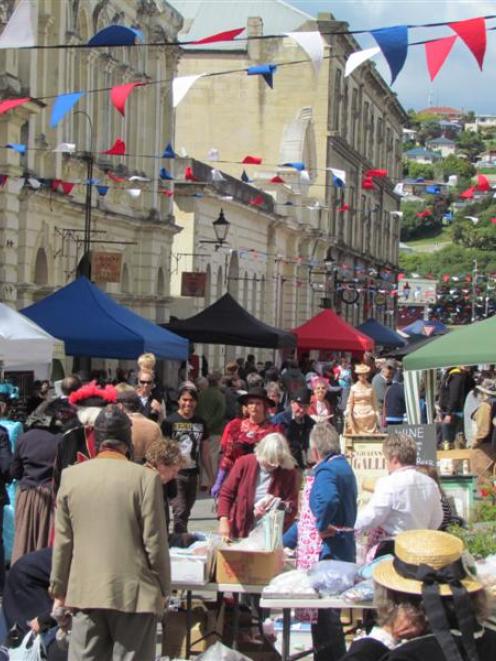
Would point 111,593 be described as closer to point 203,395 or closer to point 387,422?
point 203,395

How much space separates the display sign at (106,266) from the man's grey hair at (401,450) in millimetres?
17619

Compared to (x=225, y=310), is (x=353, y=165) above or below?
above

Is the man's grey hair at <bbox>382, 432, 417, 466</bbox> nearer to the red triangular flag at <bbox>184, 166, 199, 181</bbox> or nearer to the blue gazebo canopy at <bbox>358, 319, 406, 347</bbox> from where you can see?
the red triangular flag at <bbox>184, 166, 199, 181</bbox>

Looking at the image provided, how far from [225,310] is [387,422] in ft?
14.7

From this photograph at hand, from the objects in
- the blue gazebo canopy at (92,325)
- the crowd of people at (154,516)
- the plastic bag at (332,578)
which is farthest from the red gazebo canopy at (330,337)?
the plastic bag at (332,578)

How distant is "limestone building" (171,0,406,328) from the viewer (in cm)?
5434

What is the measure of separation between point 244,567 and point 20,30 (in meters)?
5.78

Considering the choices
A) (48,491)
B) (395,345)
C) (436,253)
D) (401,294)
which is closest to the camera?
(48,491)

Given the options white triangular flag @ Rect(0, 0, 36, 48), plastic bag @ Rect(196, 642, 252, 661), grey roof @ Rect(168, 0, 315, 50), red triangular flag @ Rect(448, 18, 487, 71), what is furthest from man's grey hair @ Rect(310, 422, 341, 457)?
grey roof @ Rect(168, 0, 315, 50)

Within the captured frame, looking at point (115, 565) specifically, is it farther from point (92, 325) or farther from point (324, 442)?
point (92, 325)

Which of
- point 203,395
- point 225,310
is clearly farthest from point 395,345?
point 203,395

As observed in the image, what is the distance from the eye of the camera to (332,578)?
8.09 m

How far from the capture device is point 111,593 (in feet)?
22.4

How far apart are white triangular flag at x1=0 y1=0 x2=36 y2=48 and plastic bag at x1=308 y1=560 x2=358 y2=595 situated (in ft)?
19.7
